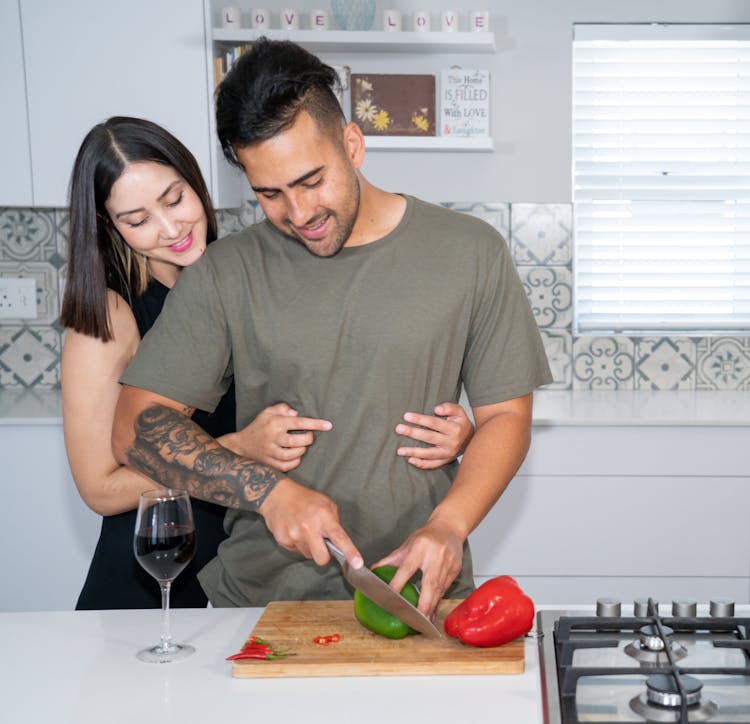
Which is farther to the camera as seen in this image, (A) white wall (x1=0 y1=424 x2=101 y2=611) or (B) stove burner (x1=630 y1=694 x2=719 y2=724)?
(A) white wall (x1=0 y1=424 x2=101 y2=611)

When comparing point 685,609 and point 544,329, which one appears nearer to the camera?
point 685,609

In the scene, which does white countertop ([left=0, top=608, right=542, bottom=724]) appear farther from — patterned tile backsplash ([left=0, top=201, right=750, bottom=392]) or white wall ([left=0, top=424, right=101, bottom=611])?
patterned tile backsplash ([left=0, top=201, right=750, bottom=392])

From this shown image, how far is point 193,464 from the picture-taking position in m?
1.54

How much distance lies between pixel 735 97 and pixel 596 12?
56 centimetres

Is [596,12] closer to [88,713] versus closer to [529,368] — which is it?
[529,368]

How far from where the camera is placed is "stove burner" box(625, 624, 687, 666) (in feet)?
3.98

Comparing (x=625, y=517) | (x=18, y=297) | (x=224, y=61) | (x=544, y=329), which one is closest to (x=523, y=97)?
(x=544, y=329)

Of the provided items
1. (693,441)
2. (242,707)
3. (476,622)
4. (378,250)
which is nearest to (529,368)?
(378,250)

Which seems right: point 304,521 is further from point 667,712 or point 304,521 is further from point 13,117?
point 13,117

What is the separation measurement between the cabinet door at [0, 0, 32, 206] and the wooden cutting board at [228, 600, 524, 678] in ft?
7.10

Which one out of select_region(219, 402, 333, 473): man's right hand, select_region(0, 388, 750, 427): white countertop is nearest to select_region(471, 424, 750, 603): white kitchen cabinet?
select_region(0, 388, 750, 427): white countertop

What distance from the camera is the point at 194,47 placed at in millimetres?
3047

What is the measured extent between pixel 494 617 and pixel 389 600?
14cm

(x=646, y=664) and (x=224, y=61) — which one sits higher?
(x=224, y=61)
